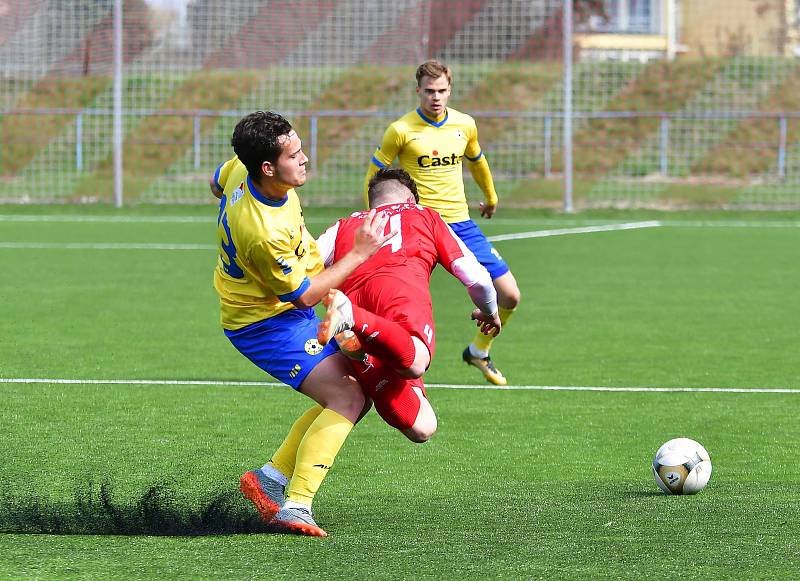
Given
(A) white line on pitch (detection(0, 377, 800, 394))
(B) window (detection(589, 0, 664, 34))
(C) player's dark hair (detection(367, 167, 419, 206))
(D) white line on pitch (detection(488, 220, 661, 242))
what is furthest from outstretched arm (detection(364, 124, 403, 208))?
(B) window (detection(589, 0, 664, 34))

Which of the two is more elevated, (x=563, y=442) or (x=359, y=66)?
(x=359, y=66)

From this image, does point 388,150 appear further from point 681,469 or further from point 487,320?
point 681,469

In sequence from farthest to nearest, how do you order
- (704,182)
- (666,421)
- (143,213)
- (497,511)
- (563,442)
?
(704,182), (143,213), (666,421), (563,442), (497,511)

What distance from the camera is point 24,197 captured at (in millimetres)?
25031

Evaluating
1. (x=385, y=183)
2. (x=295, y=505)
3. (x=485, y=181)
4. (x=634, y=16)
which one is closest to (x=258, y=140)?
(x=385, y=183)

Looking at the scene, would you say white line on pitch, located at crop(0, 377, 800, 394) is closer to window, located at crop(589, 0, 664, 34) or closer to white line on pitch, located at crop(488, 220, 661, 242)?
white line on pitch, located at crop(488, 220, 661, 242)

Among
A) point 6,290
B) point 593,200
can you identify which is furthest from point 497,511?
point 593,200

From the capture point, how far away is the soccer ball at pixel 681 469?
5.84 meters

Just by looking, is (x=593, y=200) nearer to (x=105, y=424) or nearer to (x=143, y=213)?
(x=143, y=213)

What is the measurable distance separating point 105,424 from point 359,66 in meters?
21.2

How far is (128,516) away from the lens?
533 centimetres

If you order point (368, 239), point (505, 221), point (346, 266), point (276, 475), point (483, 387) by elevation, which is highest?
point (368, 239)

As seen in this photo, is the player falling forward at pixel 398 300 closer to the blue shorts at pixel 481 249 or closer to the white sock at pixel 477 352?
the white sock at pixel 477 352

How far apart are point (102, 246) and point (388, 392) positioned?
42.0 feet
